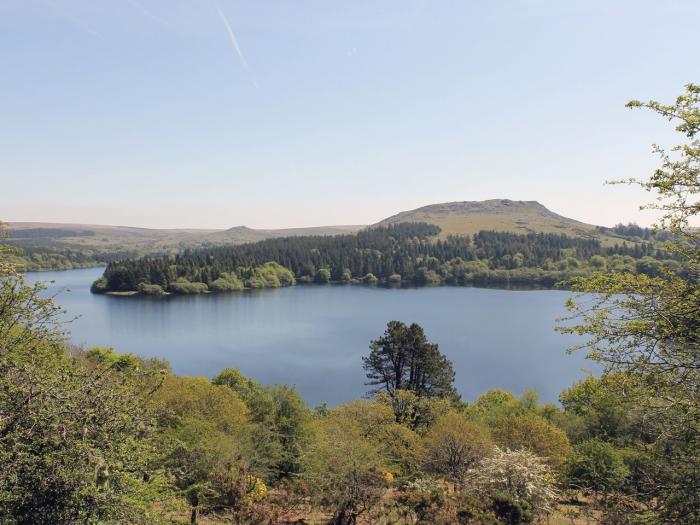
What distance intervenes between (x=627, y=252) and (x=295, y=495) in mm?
181638

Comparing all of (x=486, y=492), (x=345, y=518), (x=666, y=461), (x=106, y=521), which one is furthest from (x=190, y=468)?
(x=666, y=461)

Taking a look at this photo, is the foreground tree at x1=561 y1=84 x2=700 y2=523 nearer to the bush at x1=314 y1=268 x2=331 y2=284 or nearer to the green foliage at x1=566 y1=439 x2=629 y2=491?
the green foliage at x1=566 y1=439 x2=629 y2=491

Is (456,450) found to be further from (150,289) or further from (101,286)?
(101,286)

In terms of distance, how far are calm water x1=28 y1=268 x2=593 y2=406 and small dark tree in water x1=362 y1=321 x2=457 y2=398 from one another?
21.9ft

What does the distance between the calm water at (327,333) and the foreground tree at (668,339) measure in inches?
1627

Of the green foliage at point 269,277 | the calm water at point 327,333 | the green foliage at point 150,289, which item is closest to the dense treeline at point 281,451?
the calm water at point 327,333

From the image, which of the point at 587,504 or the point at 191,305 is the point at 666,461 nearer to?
the point at 587,504

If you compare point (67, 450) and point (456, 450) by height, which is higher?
point (67, 450)

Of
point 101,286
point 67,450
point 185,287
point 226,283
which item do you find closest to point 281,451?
point 67,450

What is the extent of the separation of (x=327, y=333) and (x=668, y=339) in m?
73.4

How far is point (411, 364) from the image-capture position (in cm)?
4394

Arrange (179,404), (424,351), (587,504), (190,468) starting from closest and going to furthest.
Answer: (190,468), (587,504), (179,404), (424,351)

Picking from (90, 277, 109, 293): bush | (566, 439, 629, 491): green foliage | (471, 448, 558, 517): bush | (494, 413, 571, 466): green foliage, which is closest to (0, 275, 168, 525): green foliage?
(471, 448, 558, 517): bush

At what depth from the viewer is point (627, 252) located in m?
170
